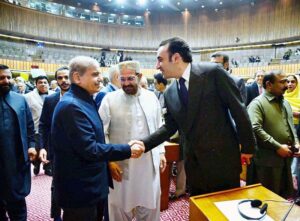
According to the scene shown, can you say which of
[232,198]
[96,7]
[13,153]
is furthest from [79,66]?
[96,7]

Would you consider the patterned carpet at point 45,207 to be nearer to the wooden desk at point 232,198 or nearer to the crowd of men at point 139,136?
the crowd of men at point 139,136

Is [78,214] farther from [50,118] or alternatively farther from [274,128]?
[274,128]

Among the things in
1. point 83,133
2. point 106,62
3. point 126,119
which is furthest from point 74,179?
point 106,62

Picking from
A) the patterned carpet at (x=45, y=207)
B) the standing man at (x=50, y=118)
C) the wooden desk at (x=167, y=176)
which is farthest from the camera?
the wooden desk at (x=167, y=176)

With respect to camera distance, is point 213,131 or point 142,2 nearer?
point 213,131

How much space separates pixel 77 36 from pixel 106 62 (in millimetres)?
2795

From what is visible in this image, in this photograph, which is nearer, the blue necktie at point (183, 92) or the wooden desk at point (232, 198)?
the wooden desk at point (232, 198)

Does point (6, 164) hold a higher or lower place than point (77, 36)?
lower

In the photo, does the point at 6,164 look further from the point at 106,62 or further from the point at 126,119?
the point at 106,62

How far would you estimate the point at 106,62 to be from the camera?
737 inches

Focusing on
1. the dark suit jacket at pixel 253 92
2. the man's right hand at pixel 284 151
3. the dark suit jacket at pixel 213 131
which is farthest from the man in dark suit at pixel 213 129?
the dark suit jacket at pixel 253 92

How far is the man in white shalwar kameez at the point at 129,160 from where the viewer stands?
2.20m

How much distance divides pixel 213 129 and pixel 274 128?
3.92 feet

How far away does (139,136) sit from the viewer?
2.25 meters
